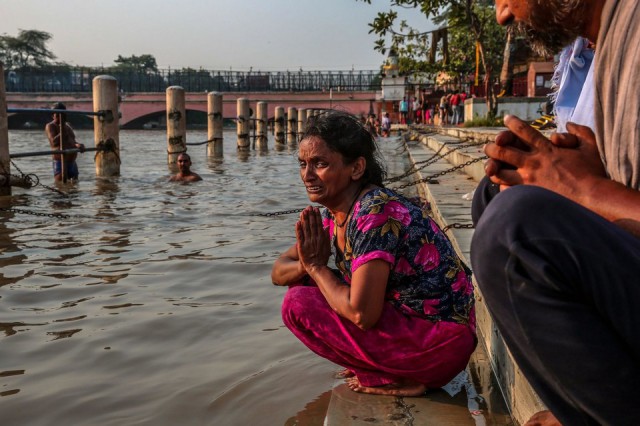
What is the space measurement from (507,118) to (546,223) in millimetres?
356

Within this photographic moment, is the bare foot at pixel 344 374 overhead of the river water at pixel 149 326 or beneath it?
overhead

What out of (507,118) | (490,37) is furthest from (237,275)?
(490,37)

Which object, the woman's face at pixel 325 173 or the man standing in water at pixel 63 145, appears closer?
the woman's face at pixel 325 173

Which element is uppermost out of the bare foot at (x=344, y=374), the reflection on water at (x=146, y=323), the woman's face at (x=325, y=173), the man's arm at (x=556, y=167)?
the man's arm at (x=556, y=167)

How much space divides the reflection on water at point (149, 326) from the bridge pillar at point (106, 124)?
4.32 metres

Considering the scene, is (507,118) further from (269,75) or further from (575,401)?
(269,75)

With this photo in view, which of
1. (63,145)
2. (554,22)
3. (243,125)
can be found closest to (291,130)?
(243,125)

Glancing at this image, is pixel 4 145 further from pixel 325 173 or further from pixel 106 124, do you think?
pixel 325 173

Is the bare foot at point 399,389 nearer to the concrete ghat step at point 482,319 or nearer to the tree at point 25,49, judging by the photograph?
the concrete ghat step at point 482,319

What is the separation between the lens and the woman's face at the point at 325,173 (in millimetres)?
2297

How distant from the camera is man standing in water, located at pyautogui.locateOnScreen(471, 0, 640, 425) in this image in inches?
48.5

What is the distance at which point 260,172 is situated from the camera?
13594 mm

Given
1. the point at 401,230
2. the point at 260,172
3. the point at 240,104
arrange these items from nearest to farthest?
1. the point at 401,230
2. the point at 260,172
3. the point at 240,104

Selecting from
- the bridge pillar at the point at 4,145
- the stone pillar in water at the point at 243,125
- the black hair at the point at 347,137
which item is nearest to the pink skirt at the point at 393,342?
the black hair at the point at 347,137
